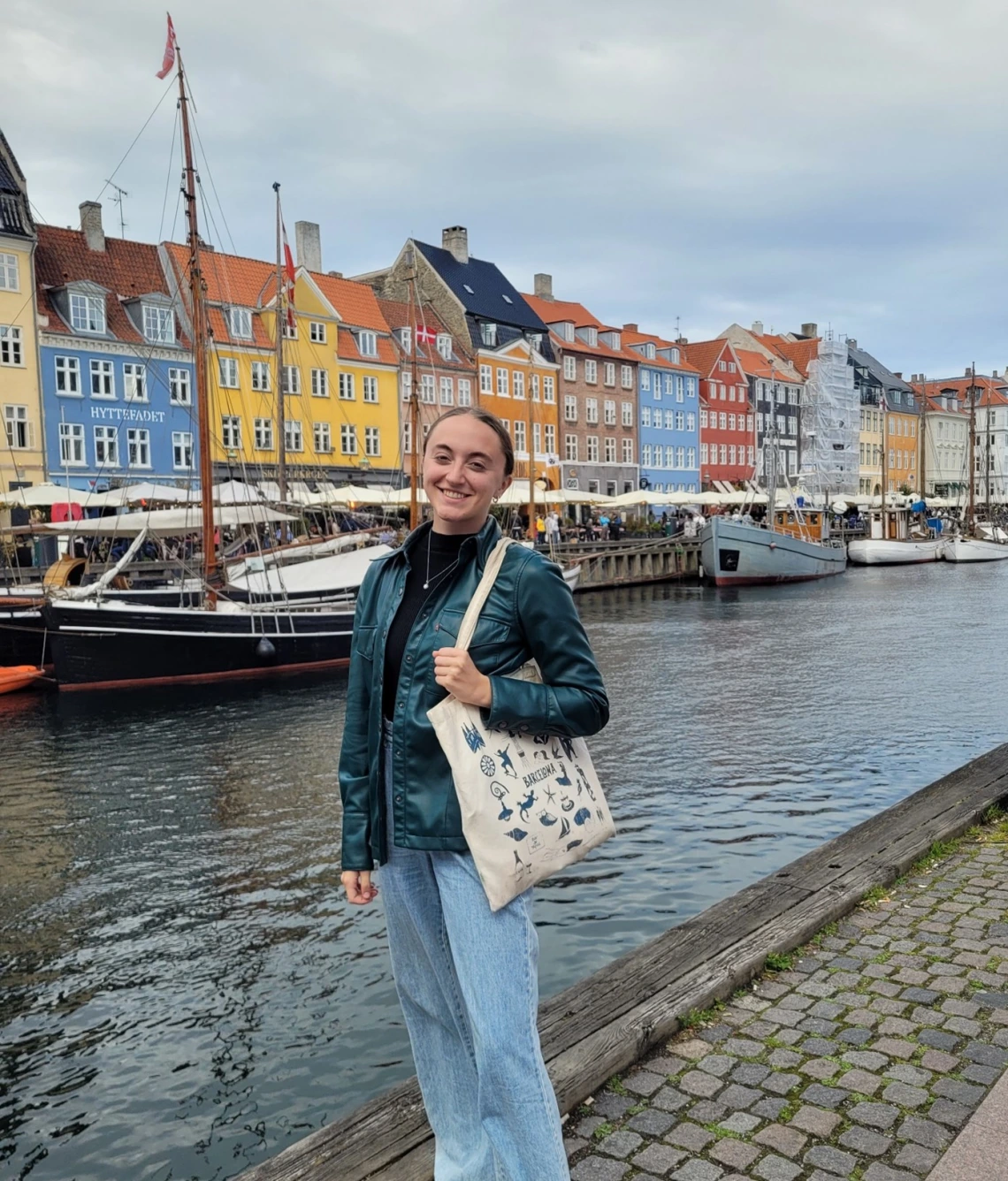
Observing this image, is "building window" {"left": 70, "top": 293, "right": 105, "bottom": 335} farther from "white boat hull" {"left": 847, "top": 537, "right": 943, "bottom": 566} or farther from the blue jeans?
the blue jeans

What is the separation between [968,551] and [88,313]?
46.5 meters

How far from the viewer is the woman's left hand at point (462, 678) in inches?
95.3

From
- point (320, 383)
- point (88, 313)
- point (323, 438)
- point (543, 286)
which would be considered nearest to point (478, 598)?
point (88, 313)

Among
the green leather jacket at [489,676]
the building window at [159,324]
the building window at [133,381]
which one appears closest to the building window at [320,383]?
the building window at [159,324]

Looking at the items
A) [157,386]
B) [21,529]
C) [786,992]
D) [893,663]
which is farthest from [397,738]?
[157,386]

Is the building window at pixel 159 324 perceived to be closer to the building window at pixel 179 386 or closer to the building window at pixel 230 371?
the building window at pixel 179 386

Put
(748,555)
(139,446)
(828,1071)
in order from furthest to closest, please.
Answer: (748,555)
(139,446)
(828,1071)

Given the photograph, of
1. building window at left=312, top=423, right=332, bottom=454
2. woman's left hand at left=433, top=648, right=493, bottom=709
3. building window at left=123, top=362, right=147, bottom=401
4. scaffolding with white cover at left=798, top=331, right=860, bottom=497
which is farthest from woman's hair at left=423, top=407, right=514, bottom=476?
scaffolding with white cover at left=798, top=331, right=860, bottom=497

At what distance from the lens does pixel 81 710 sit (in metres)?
19.3

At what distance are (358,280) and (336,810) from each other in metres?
53.9

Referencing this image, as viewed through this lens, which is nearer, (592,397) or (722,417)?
(592,397)

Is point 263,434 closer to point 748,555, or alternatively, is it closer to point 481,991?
point 748,555

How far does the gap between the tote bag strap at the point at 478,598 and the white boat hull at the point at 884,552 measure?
60.6m

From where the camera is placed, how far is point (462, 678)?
7.97 feet
